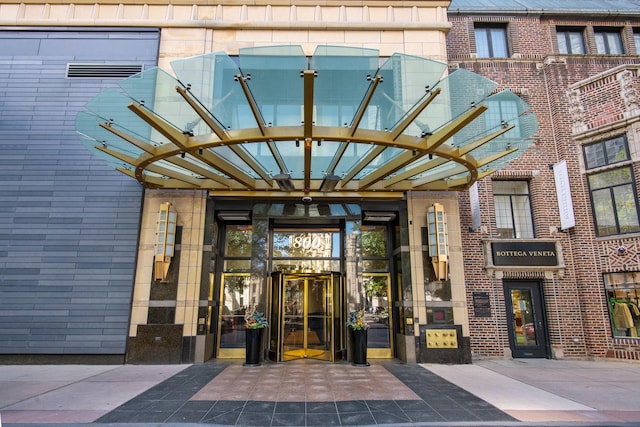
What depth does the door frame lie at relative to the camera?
10.5 m

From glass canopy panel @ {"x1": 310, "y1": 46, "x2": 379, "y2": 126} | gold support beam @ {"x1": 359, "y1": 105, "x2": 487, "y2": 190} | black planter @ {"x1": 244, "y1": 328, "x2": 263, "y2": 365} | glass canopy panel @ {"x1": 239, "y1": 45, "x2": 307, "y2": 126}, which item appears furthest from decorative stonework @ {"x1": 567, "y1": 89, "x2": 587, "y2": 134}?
black planter @ {"x1": 244, "y1": 328, "x2": 263, "y2": 365}

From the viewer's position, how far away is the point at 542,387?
280 inches

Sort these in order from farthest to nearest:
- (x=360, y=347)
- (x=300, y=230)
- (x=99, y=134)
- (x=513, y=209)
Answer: (x=513, y=209) → (x=300, y=230) → (x=360, y=347) → (x=99, y=134)

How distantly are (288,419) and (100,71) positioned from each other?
11.2 m

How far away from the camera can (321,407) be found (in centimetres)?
580

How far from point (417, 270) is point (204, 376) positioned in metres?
6.11

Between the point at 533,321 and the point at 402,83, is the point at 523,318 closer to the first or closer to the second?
the point at 533,321

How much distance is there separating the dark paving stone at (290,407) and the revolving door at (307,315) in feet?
13.3

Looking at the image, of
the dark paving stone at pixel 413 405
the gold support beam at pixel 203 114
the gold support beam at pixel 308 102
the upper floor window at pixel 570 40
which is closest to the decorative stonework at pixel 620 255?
the upper floor window at pixel 570 40

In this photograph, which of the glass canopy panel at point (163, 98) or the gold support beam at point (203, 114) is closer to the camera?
the gold support beam at point (203, 114)

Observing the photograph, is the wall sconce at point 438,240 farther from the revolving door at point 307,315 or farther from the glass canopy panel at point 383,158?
the revolving door at point 307,315

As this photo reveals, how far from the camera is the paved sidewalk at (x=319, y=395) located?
5211mm

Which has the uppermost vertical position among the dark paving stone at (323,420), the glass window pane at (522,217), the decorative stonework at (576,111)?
the decorative stonework at (576,111)

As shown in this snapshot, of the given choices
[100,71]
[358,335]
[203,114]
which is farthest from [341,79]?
[100,71]
